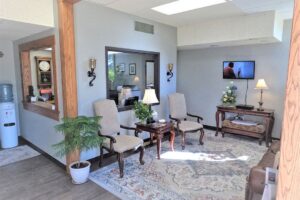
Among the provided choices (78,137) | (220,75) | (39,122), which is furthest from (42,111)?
(220,75)

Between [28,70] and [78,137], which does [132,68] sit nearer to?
[28,70]

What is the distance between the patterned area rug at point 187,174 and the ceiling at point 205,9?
263 cm

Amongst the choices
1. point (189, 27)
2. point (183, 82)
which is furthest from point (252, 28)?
point (183, 82)

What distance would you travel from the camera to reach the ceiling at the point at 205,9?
3.21 meters

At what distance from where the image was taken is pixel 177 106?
4617 mm

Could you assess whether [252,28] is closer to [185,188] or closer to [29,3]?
[185,188]

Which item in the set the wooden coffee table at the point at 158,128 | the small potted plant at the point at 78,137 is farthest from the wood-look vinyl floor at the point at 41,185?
the wooden coffee table at the point at 158,128

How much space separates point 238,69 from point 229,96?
0.69 metres

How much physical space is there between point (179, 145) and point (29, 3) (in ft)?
11.5

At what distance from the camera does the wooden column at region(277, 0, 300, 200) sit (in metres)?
0.85

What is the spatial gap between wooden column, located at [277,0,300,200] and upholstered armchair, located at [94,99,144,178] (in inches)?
89.7

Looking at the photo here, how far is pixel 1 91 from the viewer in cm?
405

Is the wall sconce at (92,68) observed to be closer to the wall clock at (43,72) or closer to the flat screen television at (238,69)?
the flat screen television at (238,69)

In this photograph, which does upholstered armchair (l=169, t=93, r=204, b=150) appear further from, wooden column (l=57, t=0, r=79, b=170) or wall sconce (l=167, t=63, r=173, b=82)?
wooden column (l=57, t=0, r=79, b=170)
